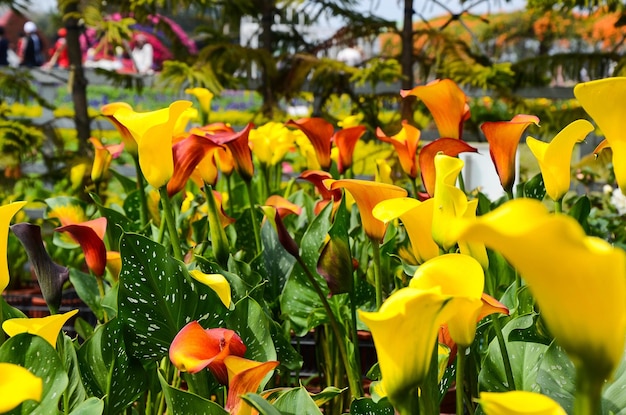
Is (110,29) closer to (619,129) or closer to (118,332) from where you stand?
(118,332)

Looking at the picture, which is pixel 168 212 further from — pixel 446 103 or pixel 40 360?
pixel 446 103

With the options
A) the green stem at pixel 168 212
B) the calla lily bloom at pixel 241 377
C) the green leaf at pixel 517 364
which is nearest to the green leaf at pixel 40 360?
the calla lily bloom at pixel 241 377

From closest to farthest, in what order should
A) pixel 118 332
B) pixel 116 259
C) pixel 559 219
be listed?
pixel 559 219, pixel 118 332, pixel 116 259

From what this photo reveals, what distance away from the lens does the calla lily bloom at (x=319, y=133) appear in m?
1.15

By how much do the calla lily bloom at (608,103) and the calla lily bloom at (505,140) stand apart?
162mm

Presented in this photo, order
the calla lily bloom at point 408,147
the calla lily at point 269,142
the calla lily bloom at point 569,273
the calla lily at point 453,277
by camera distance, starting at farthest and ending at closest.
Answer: the calla lily at point 269,142 → the calla lily bloom at point 408,147 → the calla lily at point 453,277 → the calla lily bloom at point 569,273

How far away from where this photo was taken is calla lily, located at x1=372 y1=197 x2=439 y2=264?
58 cm

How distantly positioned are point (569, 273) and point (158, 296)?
486 mm

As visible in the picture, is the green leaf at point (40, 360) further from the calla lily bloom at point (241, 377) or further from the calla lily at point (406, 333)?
the calla lily at point (406, 333)

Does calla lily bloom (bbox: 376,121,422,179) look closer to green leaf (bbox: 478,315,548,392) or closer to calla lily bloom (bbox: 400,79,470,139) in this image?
calla lily bloom (bbox: 400,79,470,139)

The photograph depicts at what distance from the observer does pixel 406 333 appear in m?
0.41

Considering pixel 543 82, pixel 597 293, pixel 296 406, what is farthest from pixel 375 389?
pixel 543 82

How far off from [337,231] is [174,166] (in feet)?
0.59

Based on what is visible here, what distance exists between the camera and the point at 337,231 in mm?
824
